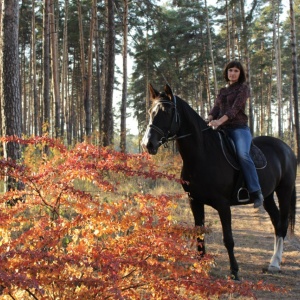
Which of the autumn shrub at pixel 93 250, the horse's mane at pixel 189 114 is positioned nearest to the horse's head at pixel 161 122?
the horse's mane at pixel 189 114

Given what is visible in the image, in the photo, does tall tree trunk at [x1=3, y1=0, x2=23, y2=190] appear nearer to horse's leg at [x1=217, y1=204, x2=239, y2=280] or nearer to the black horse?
the black horse

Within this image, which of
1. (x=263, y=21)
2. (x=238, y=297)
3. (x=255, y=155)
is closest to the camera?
(x=238, y=297)

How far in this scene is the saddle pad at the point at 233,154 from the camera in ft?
15.4

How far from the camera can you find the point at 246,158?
4.66m

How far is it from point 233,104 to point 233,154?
700 mm

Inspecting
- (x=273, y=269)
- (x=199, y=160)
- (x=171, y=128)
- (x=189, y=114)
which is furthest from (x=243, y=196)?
(x=171, y=128)

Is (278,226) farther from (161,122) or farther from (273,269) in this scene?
(161,122)

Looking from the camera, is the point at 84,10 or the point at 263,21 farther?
the point at 263,21

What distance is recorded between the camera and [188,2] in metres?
26.9

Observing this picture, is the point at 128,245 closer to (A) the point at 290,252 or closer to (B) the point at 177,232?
(B) the point at 177,232

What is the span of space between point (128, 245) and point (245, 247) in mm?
3694

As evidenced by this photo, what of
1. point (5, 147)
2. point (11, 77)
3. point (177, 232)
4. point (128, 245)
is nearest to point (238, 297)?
point (177, 232)

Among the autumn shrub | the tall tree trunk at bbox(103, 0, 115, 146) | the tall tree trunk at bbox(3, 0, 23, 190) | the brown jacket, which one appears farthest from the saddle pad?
the tall tree trunk at bbox(103, 0, 115, 146)

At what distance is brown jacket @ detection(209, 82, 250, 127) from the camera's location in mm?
4723
